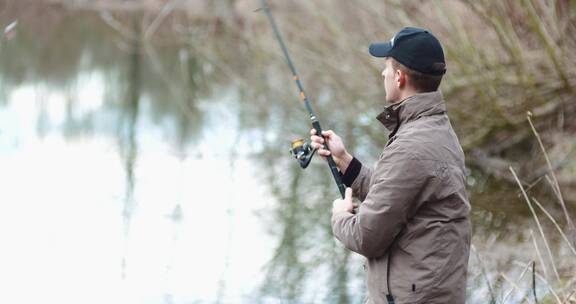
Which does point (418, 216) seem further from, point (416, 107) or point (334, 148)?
point (334, 148)

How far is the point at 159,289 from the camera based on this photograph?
5.85 m

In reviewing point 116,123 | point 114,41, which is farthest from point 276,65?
point 114,41

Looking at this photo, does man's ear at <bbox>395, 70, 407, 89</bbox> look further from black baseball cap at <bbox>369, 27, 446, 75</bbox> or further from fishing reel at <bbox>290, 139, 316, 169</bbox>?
fishing reel at <bbox>290, 139, 316, 169</bbox>

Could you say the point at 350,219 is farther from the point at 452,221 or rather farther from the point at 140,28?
the point at 140,28

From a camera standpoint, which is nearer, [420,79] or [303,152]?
[420,79]

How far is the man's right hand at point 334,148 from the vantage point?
313 centimetres

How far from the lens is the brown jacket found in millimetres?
2693

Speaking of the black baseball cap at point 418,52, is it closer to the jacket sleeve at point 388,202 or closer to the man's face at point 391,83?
the man's face at point 391,83

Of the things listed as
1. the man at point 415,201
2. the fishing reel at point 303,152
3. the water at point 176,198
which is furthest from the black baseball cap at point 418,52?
the water at point 176,198

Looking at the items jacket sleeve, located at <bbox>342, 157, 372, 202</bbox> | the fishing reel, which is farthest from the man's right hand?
the fishing reel

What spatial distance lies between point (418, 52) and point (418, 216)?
0.43m

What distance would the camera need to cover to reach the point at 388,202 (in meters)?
2.70

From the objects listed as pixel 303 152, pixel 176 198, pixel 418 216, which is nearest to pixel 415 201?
pixel 418 216

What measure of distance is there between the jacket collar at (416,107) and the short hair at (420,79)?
0.03 metres
